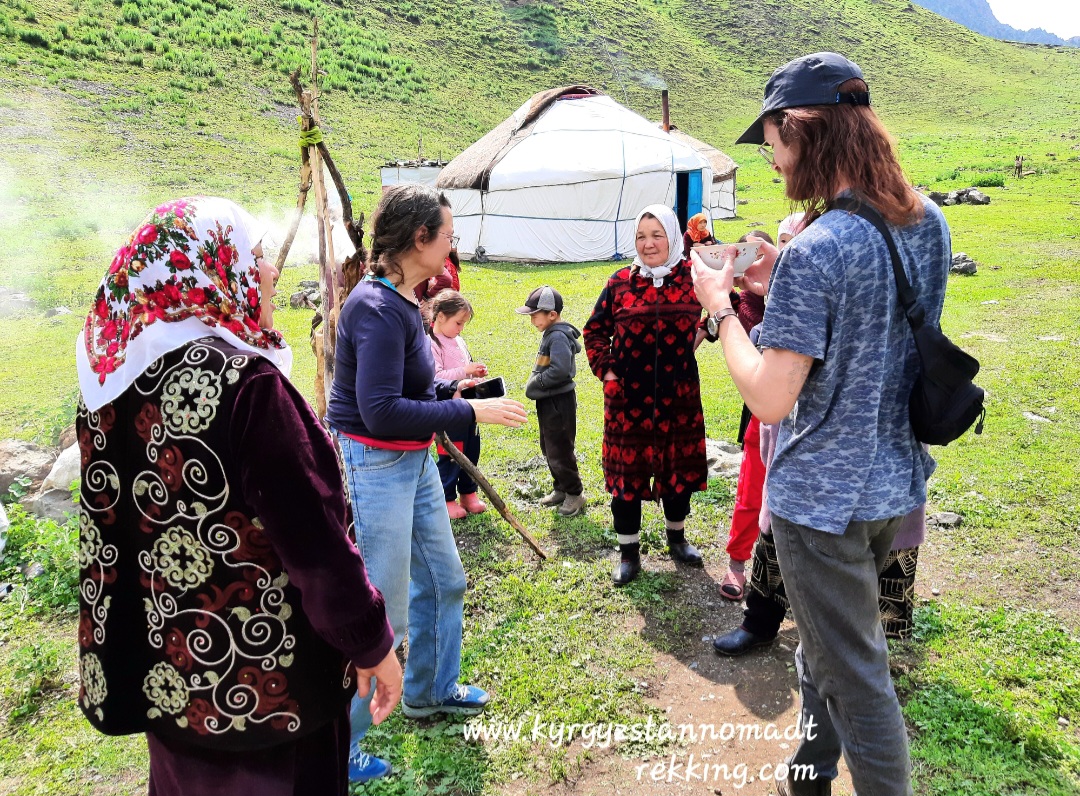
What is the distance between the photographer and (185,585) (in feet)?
4.82

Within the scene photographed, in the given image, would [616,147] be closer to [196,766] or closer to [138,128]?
[196,766]

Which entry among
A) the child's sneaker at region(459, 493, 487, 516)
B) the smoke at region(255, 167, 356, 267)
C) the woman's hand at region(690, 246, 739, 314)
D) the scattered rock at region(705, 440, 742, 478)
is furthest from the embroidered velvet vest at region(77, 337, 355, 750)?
the scattered rock at region(705, 440, 742, 478)

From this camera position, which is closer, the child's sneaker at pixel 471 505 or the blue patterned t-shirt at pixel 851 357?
the blue patterned t-shirt at pixel 851 357

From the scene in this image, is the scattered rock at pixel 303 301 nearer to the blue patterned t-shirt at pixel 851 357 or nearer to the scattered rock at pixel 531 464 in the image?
the scattered rock at pixel 531 464

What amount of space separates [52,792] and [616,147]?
1576cm

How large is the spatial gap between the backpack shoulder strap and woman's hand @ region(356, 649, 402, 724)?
1487 millimetres

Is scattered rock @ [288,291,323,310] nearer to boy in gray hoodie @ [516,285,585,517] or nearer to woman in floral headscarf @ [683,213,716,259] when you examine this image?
boy in gray hoodie @ [516,285,585,517]

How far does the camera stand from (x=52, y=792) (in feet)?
8.54

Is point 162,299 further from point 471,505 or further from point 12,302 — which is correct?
point 12,302

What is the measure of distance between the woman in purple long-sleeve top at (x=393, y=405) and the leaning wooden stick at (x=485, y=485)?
75cm

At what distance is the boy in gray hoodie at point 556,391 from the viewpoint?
4.51 m

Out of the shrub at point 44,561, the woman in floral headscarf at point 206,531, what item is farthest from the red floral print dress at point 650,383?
the shrub at point 44,561

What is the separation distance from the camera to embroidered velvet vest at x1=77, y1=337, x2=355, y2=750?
1.42 metres

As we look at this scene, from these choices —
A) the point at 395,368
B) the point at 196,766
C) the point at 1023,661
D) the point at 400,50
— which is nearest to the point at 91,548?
the point at 196,766
